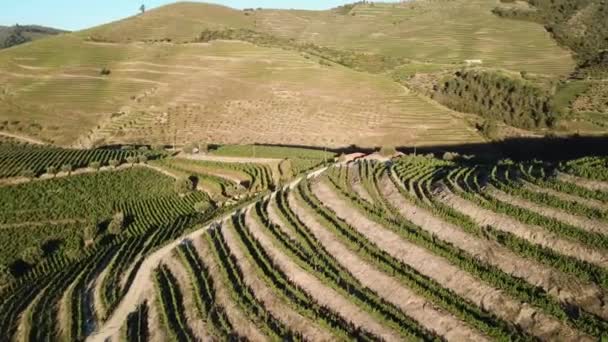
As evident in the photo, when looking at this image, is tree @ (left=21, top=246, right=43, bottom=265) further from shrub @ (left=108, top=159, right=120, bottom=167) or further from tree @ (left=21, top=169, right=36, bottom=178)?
shrub @ (left=108, top=159, right=120, bottom=167)

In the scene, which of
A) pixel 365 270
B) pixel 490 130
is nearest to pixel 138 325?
pixel 365 270

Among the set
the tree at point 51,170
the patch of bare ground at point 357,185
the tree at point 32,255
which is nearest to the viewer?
the patch of bare ground at point 357,185

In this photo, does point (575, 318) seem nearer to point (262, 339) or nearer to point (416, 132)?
point (262, 339)

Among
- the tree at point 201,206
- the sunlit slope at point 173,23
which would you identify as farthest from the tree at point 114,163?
the sunlit slope at point 173,23

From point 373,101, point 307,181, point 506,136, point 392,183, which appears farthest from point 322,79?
point 392,183

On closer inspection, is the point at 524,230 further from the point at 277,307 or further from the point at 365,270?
the point at 277,307

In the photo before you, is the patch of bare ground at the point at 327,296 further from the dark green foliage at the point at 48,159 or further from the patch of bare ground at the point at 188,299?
the dark green foliage at the point at 48,159

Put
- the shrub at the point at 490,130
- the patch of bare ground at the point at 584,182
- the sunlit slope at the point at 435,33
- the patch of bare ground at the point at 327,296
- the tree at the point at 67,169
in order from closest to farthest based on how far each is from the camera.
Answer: the patch of bare ground at the point at 327,296 → the patch of bare ground at the point at 584,182 → the tree at the point at 67,169 → the shrub at the point at 490,130 → the sunlit slope at the point at 435,33
